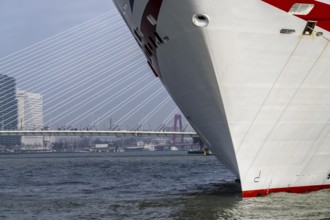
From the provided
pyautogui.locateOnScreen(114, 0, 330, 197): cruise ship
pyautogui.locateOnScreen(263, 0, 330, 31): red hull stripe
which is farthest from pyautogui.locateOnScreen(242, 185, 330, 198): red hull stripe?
pyautogui.locateOnScreen(263, 0, 330, 31): red hull stripe

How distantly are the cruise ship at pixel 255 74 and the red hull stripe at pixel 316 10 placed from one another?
0.08ft

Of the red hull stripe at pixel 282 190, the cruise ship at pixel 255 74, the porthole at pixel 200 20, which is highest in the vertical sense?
the porthole at pixel 200 20

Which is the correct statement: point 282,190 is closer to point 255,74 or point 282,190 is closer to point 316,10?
point 255,74

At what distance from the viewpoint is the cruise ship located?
1285cm

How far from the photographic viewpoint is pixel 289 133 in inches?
573

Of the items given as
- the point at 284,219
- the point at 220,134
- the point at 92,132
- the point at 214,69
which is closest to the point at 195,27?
the point at 214,69

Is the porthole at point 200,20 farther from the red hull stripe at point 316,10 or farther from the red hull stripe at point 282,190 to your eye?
the red hull stripe at point 282,190

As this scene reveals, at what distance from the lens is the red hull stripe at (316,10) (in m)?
12.8

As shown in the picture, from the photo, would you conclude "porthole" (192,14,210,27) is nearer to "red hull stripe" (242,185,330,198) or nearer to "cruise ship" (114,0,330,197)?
"cruise ship" (114,0,330,197)

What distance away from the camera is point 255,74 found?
44.1 ft

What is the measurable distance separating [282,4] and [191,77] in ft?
10.5

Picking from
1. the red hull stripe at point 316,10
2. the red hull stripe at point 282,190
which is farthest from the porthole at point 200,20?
the red hull stripe at point 282,190

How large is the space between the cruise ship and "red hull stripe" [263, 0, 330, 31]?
0.02 m

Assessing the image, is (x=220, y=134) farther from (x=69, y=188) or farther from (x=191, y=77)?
(x=69, y=188)
